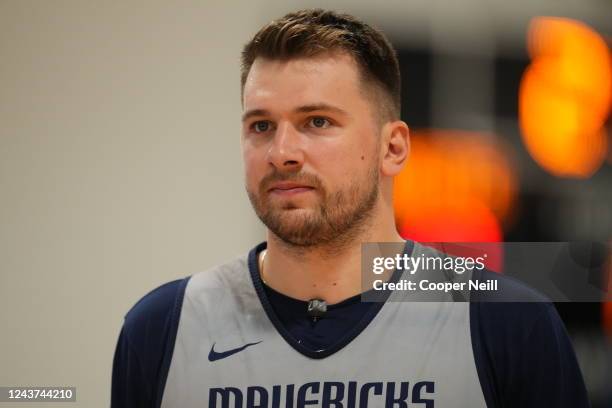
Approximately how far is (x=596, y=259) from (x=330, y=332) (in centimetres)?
176

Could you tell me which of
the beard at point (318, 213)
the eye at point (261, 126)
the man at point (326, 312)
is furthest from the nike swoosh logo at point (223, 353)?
the eye at point (261, 126)

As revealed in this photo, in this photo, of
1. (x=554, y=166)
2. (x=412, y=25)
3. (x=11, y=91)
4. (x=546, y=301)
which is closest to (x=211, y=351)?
(x=546, y=301)

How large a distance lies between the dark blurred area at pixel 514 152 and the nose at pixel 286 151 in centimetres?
138

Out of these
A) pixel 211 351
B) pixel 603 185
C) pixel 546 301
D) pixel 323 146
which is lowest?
pixel 211 351

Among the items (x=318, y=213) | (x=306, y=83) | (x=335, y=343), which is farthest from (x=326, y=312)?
(x=306, y=83)

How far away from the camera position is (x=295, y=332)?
1750mm

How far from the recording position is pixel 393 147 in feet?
6.02

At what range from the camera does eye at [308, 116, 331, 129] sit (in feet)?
5.56

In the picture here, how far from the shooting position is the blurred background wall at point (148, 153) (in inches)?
106

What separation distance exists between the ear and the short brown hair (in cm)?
3

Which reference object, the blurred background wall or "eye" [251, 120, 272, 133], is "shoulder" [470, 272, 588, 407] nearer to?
"eye" [251, 120, 272, 133]

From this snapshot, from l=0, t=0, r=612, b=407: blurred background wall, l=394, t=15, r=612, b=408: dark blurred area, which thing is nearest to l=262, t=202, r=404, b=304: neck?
l=0, t=0, r=612, b=407: blurred background wall

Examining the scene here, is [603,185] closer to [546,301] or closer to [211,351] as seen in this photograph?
[546,301]

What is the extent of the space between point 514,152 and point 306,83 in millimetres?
1726
